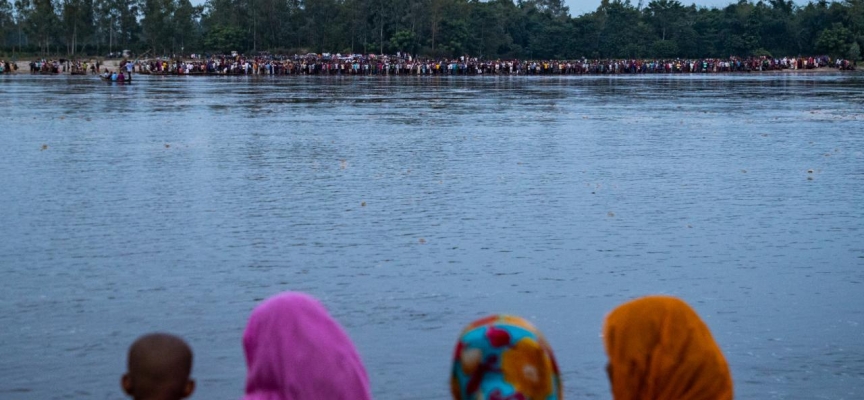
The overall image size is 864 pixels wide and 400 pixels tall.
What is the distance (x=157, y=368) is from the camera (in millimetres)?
3777

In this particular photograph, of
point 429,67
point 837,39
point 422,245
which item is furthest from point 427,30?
point 422,245

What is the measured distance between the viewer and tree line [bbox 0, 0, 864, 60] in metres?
125

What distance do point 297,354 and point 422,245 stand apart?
10.3 meters

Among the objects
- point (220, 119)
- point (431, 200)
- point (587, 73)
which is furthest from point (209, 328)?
point (587, 73)

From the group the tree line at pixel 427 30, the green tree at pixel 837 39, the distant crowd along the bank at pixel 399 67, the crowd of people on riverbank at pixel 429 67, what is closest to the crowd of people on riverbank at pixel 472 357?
the distant crowd along the bank at pixel 399 67

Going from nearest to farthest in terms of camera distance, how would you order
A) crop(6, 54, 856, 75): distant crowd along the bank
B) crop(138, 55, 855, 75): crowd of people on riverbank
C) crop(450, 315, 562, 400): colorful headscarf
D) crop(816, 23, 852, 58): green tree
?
crop(450, 315, 562, 400): colorful headscarf → crop(6, 54, 856, 75): distant crowd along the bank → crop(138, 55, 855, 75): crowd of people on riverbank → crop(816, 23, 852, 58): green tree

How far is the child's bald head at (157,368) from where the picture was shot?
3.77 m

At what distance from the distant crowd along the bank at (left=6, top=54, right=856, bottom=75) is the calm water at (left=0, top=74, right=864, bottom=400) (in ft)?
202

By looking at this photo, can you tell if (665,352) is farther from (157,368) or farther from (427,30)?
(427,30)

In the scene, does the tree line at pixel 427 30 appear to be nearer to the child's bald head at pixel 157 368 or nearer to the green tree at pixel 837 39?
the green tree at pixel 837 39

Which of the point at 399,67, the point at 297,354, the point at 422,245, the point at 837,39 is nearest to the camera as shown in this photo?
the point at 297,354

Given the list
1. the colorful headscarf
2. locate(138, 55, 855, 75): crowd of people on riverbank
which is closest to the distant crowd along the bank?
locate(138, 55, 855, 75): crowd of people on riverbank

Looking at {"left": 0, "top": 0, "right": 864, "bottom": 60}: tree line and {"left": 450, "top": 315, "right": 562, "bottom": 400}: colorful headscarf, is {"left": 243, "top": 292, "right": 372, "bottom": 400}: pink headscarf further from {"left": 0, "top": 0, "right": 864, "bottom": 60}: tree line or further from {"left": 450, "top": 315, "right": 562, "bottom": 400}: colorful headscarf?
{"left": 0, "top": 0, "right": 864, "bottom": 60}: tree line

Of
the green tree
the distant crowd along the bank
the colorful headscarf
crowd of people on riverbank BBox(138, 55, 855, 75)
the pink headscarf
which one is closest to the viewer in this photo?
the pink headscarf
